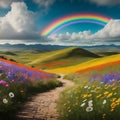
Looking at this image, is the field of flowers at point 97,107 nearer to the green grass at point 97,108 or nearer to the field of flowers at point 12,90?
the green grass at point 97,108

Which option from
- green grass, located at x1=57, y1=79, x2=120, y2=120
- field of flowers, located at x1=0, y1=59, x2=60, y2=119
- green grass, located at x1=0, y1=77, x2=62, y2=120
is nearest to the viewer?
green grass, located at x1=57, y1=79, x2=120, y2=120

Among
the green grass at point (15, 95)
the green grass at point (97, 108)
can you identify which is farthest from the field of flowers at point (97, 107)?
the green grass at point (15, 95)

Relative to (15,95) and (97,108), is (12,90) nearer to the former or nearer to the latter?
(15,95)

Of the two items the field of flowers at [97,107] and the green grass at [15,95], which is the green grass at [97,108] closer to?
the field of flowers at [97,107]

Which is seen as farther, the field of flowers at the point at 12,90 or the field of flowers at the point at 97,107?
the field of flowers at the point at 12,90

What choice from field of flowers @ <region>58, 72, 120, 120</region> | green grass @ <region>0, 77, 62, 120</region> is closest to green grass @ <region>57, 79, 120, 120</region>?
field of flowers @ <region>58, 72, 120, 120</region>

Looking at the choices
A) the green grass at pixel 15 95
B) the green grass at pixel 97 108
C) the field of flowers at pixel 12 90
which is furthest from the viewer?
the field of flowers at pixel 12 90

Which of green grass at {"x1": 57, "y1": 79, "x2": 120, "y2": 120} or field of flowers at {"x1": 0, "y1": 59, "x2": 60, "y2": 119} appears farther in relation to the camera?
field of flowers at {"x1": 0, "y1": 59, "x2": 60, "y2": 119}

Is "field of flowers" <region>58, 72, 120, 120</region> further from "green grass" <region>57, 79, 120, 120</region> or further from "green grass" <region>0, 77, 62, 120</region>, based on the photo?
"green grass" <region>0, 77, 62, 120</region>

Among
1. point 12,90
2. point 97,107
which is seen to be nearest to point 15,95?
point 12,90

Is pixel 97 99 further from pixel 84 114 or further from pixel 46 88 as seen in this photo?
pixel 46 88

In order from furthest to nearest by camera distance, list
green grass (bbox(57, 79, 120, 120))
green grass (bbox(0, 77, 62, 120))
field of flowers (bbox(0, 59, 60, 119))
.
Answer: field of flowers (bbox(0, 59, 60, 119)) < green grass (bbox(0, 77, 62, 120)) < green grass (bbox(57, 79, 120, 120))

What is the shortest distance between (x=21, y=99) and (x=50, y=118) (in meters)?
4.07

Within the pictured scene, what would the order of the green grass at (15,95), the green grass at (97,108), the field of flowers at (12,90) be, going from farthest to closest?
the field of flowers at (12,90) → the green grass at (15,95) → the green grass at (97,108)
